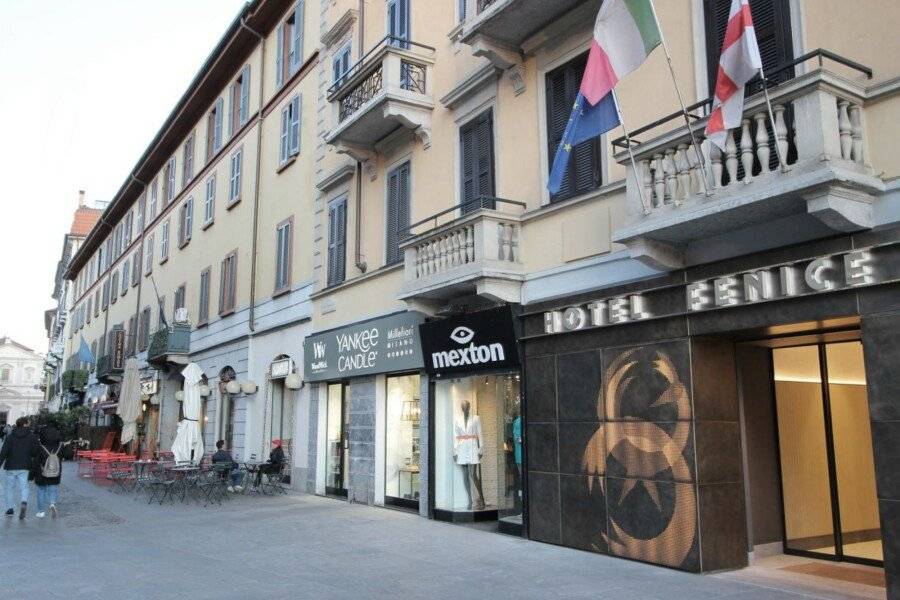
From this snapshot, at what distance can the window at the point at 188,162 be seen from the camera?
3002 centimetres

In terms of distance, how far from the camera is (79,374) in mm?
43531

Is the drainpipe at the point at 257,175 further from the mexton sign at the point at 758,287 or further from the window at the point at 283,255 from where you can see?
the mexton sign at the point at 758,287

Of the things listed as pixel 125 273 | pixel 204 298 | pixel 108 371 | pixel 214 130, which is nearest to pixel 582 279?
pixel 204 298

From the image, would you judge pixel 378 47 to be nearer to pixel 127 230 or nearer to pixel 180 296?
pixel 180 296

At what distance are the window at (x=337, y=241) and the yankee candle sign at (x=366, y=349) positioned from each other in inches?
54.2

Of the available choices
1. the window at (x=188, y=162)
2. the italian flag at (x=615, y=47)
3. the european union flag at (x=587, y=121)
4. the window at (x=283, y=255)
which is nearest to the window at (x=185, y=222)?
the window at (x=188, y=162)

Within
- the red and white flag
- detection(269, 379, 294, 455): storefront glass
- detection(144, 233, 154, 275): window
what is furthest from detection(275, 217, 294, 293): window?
detection(144, 233, 154, 275): window

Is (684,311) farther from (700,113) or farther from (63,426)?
(63,426)

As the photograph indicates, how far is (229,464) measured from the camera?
16516 millimetres

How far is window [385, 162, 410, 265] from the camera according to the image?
15.1 m

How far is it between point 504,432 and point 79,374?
38.2 metres

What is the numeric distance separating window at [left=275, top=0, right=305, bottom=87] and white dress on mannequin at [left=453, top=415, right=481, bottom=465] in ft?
40.3

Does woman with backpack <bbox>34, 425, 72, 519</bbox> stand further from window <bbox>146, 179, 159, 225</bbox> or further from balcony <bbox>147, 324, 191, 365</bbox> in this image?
window <bbox>146, 179, 159, 225</bbox>

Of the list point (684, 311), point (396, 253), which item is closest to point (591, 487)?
point (684, 311)
